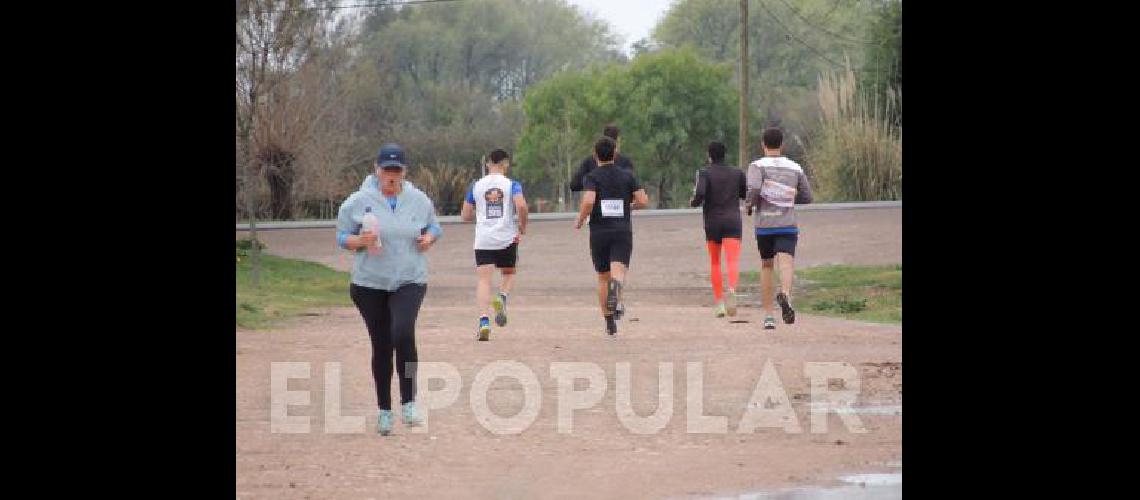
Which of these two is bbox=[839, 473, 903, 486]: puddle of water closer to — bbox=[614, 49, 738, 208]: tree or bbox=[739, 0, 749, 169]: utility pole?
bbox=[739, 0, 749, 169]: utility pole

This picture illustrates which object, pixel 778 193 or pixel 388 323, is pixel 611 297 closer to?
pixel 778 193

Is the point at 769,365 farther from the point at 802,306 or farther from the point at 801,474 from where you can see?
the point at 802,306

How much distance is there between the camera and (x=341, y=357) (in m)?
15.8

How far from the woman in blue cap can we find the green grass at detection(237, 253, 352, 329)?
779 centimetres

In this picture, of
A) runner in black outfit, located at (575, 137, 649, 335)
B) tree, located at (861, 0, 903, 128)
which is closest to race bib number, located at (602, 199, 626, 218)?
runner in black outfit, located at (575, 137, 649, 335)

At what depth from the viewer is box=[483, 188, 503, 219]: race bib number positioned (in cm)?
1627

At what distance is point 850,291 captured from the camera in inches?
930

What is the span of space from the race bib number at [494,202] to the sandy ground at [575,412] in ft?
3.88

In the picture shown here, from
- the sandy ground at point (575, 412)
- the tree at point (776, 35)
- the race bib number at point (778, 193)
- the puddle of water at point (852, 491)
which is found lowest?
the puddle of water at point (852, 491)

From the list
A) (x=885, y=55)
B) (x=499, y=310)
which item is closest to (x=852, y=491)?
(x=499, y=310)

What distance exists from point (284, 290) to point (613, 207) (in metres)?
8.99

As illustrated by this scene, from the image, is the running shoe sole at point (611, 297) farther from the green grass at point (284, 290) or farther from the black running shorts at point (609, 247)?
the green grass at point (284, 290)

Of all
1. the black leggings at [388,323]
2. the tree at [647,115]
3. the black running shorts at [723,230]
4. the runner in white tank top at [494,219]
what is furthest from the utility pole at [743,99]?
the black leggings at [388,323]

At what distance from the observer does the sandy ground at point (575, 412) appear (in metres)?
9.84
